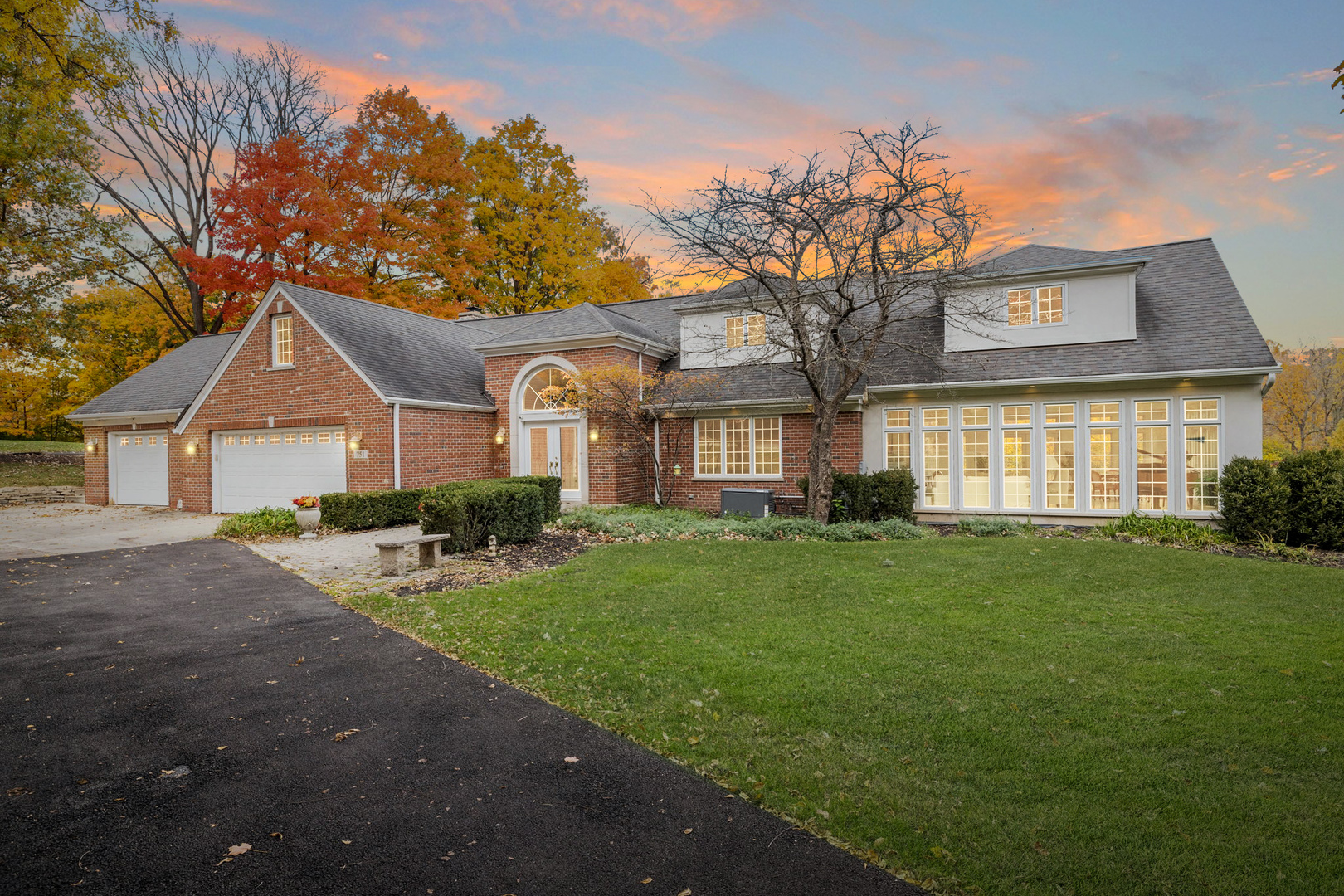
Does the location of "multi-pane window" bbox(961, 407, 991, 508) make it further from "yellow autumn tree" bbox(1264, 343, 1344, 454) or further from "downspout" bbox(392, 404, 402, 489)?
"yellow autumn tree" bbox(1264, 343, 1344, 454)

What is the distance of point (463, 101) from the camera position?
705 inches

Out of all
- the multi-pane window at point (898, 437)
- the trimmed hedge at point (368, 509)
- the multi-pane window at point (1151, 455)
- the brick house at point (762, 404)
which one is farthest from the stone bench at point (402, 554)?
the multi-pane window at point (1151, 455)

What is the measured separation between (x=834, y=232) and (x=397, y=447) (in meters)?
11.2

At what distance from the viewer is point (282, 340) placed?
17844 mm

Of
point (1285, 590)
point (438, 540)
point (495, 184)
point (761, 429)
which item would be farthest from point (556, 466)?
point (495, 184)

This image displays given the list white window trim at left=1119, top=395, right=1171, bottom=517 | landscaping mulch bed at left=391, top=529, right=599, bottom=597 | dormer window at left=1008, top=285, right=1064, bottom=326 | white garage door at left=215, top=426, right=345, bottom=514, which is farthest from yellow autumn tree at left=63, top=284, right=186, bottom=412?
white window trim at left=1119, top=395, right=1171, bottom=517

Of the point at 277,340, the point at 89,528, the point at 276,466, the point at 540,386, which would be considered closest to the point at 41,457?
the point at 89,528

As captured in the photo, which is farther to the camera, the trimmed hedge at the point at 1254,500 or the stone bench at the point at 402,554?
the trimmed hedge at the point at 1254,500

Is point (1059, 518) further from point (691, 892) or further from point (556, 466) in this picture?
point (691, 892)

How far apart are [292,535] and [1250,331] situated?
20.2 meters

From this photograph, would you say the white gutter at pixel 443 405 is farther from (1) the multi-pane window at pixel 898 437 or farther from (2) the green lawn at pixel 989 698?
(1) the multi-pane window at pixel 898 437

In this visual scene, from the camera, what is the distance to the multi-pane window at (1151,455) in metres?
13.4

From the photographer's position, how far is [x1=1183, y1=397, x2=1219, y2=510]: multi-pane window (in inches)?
515

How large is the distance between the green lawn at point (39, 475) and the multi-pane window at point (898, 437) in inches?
1259
